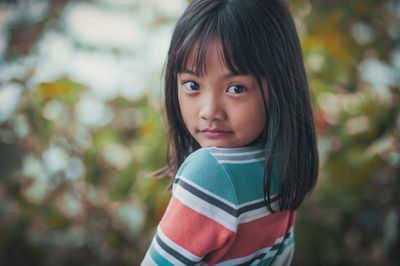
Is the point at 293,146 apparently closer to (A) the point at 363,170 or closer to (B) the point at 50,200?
(A) the point at 363,170

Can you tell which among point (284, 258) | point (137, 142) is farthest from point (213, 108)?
point (137, 142)

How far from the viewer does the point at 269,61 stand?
0.53m

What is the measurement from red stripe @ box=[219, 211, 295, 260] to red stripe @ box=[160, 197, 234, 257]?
5 cm

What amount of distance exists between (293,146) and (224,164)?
0.51 feet

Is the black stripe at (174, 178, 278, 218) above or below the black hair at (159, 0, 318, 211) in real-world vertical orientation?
below

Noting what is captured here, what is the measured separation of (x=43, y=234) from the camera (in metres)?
1.68

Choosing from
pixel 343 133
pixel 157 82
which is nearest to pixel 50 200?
pixel 157 82

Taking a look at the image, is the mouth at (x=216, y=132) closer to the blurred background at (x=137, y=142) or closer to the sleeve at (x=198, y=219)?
the sleeve at (x=198, y=219)

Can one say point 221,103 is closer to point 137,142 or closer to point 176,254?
point 176,254

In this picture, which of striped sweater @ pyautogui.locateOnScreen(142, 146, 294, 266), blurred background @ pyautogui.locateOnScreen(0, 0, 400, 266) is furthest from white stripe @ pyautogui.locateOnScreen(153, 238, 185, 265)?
blurred background @ pyautogui.locateOnScreen(0, 0, 400, 266)

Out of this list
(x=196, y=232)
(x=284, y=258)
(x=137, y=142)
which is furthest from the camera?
(x=137, y=142)

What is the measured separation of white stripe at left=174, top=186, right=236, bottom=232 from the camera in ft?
1.56

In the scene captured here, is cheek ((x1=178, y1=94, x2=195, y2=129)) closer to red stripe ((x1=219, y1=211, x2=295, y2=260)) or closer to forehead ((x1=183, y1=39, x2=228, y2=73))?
forehead ((x1=183, y1=39, x2=228, y2=73))

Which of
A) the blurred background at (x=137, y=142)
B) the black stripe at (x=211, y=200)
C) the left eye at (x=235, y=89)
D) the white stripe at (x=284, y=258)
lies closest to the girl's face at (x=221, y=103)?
the left eye at (x=235, y=89)
